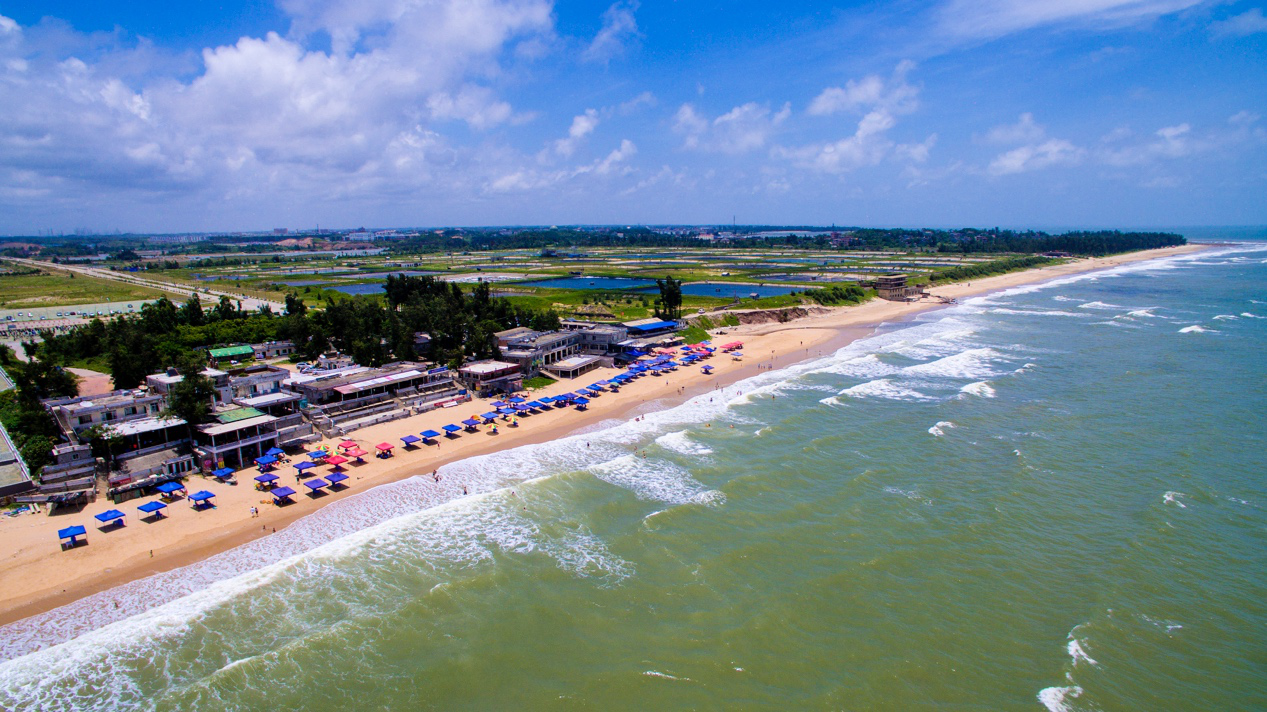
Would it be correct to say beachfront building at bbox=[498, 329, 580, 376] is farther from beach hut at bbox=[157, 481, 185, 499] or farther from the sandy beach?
beach hut at bbox=[157, 481, 185, 499]

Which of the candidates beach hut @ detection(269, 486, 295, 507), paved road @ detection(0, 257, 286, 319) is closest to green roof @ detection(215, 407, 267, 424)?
beach hut @ detection(269, 486, 295, 507)

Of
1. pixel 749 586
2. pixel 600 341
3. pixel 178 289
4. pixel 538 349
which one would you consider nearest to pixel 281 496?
pixel 749 586

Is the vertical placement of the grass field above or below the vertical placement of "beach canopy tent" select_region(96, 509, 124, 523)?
above

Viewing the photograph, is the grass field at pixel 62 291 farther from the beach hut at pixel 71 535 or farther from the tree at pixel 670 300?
the beach hut at pixel 71 535

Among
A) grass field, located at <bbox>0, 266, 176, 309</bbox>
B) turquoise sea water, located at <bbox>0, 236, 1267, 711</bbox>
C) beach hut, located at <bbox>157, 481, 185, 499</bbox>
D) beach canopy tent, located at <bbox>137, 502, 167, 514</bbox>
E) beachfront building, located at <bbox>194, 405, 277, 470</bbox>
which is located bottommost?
turquoise sea water, located at <bbox>0, 236, 1267, 711</bbox>

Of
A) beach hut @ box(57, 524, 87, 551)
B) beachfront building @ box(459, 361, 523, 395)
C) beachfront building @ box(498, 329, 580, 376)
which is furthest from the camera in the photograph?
beachfront building @ box(498, 329, 580, 376)

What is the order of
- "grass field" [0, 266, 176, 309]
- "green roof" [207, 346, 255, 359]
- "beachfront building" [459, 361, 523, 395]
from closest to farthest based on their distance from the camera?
"beachfront building" [459, 361, 523, 395] → "green roof" [207, 346, 255, 359] → "grass field" [0, 266, 176, 309]

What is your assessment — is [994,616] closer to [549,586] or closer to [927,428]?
[549,586]
